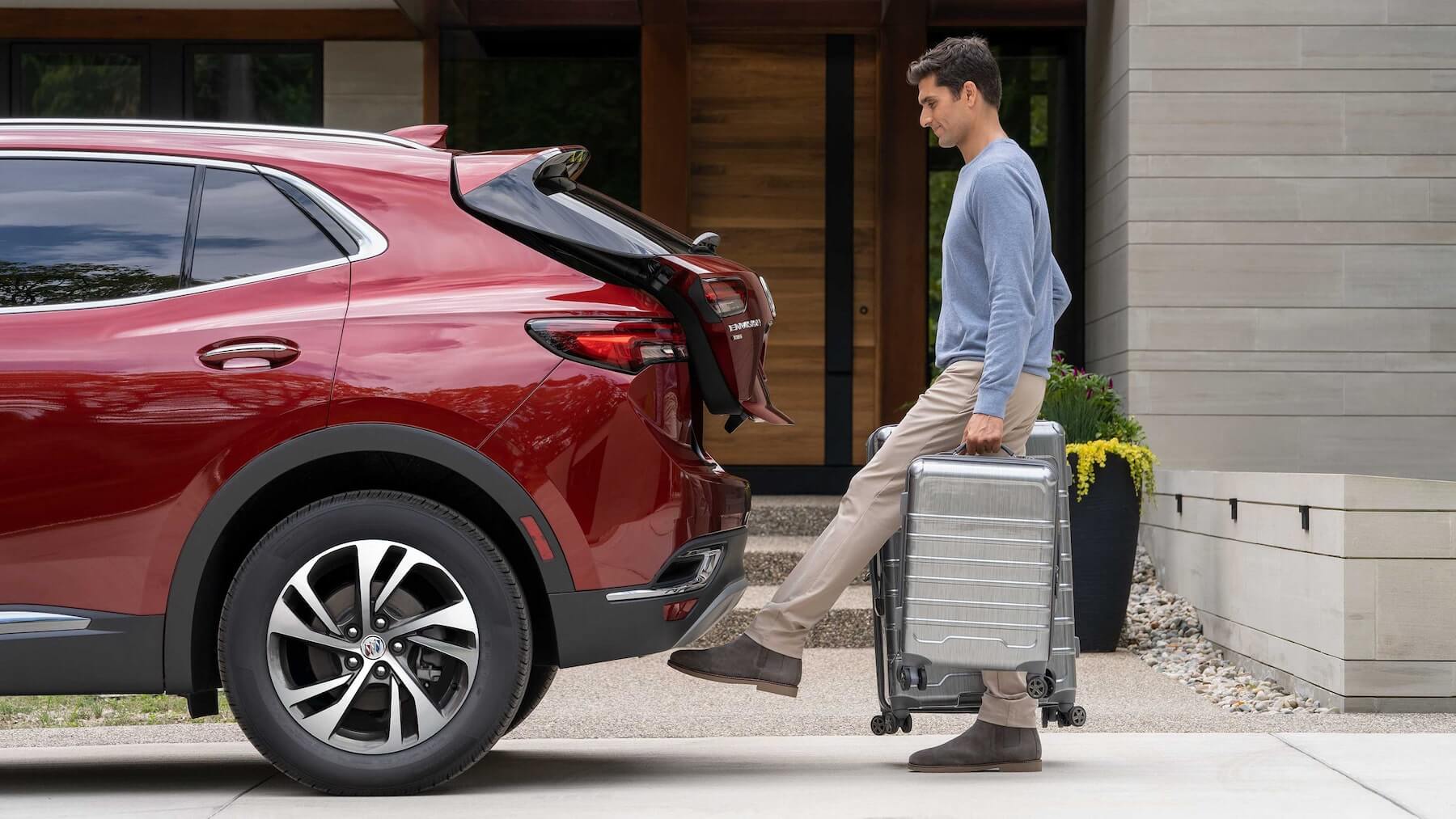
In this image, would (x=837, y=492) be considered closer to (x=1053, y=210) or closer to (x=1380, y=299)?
(x=1053, y=210)

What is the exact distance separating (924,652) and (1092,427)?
3.48m

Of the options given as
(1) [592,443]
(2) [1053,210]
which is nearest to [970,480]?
(1) [592,443]

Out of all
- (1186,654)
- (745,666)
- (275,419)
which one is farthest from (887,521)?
(1186,654)

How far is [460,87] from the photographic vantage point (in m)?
10.6

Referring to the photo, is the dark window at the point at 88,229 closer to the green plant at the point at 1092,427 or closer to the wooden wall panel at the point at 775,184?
the green plant at the point at 1092,427

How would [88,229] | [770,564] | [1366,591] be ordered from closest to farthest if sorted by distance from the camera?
[88,229], [1366,591], [770,564]

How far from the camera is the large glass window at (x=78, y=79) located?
1049cm

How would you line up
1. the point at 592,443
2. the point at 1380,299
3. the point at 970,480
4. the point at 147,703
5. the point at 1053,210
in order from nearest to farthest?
the point at 592,443 < the point at 970,480 < the point at 147,703 < the point at 1380,299 < the point at 1053,210

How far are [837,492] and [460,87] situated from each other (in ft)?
12.0

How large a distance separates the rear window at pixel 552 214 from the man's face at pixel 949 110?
2.87 feet

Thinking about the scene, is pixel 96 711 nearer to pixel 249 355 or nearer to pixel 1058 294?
pixel 249 355

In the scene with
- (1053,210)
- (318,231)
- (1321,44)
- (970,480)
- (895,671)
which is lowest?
(895,671)

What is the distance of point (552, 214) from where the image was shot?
13.8 ft

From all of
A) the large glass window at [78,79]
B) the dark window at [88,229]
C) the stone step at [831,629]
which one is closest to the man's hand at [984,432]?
the dark window at [88,229]
